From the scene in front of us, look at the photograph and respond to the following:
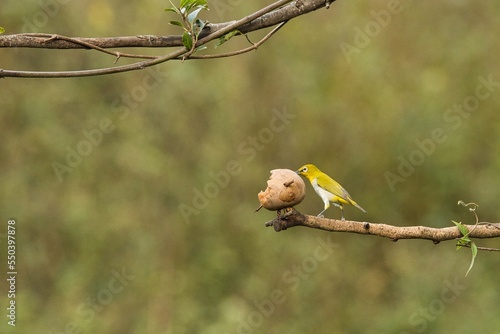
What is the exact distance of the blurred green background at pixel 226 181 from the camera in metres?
6.25

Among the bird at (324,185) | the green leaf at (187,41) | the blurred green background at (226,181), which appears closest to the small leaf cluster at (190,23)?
the green leaf at (187,41)

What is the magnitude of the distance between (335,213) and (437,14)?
3.10 metres

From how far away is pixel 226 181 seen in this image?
6543 millimetres

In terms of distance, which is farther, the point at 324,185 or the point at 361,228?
the point at 324,185

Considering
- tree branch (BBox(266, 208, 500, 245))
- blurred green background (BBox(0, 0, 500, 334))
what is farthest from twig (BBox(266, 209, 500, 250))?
blurred green background (BBox(0, 0, 500, 334))

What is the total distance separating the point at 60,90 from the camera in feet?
22.7

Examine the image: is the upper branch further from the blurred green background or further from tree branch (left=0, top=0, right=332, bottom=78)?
the blurred green background

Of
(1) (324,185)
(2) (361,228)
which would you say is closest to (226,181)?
(1) (324,185)

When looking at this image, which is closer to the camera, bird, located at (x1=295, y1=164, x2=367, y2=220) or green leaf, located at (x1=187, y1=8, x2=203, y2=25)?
green leaf, located at (x1=187, y1=8, x2=203, y2=25)

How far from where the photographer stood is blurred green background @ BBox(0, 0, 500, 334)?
20.5 ft

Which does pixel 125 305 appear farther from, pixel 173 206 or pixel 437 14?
pixel 437 14

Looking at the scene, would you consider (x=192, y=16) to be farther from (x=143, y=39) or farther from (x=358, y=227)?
(x=358, y=227)

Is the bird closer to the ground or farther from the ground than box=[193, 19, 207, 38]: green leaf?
closer to the ground

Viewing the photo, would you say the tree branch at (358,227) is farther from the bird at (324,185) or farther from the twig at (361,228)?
the bird at (324,185)
